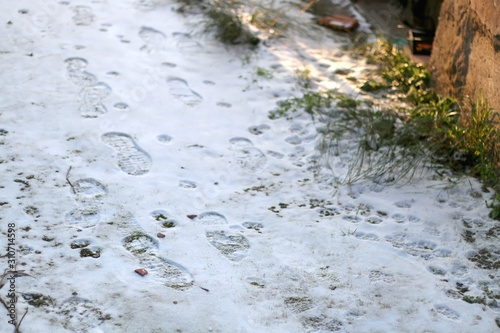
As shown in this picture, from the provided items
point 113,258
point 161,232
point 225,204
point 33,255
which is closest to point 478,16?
point 225,204

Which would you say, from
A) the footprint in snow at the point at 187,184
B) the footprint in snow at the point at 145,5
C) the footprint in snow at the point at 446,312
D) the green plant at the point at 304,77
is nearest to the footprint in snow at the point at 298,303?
the footprint in snow at the point at 446,312

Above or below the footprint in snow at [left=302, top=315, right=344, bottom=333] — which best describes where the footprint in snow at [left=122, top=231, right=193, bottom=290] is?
below

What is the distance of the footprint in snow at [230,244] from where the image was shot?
2.63 m

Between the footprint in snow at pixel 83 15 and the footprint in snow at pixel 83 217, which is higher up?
the footprint in snow at pixel 83 15

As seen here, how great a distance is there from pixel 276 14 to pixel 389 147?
2046mm

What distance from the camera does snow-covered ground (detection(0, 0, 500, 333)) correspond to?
231 centimetres

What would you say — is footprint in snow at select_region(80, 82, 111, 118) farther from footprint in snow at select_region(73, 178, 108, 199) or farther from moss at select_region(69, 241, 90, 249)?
moss at select_region(69, 241, 90, 249)

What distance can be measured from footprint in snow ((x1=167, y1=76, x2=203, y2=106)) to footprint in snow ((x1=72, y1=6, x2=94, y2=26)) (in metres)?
1.04

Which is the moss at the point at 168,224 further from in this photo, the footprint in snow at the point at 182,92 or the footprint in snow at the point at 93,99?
the footprint in snow at the point at 182,92

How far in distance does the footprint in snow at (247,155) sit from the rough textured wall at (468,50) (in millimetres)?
1287

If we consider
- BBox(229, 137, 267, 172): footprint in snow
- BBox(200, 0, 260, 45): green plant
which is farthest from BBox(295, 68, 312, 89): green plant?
BBox(229, 137, 267, 172): footprint in snow

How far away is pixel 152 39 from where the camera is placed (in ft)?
14.9

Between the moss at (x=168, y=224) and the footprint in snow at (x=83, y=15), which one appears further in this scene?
the footprint in snow at (x=83, y=15)

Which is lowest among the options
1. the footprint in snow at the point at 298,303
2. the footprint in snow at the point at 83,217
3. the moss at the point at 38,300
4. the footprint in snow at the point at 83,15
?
the moss at the point at 38,300
